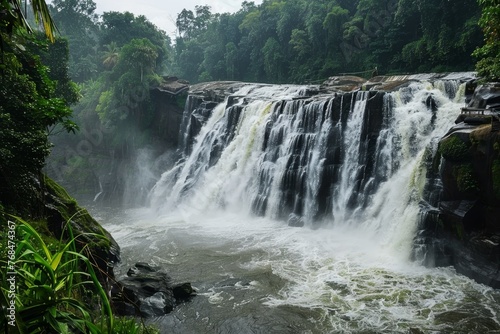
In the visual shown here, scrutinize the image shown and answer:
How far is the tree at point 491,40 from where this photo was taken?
9312mm

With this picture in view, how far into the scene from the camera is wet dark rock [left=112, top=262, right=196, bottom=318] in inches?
323

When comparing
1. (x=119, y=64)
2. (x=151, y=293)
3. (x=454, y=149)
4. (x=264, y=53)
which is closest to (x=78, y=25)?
(x=119, y=64)

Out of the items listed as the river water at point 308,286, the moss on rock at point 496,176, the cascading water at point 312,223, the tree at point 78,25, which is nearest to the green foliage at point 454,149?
the moss on rock at point 496,176

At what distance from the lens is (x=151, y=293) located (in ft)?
29.1

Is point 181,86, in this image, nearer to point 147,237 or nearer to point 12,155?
point 147,237

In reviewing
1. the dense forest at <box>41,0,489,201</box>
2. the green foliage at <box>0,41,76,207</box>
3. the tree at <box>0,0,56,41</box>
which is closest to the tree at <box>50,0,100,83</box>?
the dense forest at <box>41,0,489,201</box>

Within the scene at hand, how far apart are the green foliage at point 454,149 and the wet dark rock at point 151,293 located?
7.92m

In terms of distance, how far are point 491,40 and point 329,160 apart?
6.97m

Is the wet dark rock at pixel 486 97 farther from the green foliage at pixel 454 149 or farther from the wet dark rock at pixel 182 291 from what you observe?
the wet dark rock at pixel 182 291

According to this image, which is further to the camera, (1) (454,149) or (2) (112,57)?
(2) (112,57)

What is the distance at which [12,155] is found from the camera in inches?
282

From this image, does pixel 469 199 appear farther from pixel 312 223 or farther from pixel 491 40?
pixel 312 223

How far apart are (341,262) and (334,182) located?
4.70 meters

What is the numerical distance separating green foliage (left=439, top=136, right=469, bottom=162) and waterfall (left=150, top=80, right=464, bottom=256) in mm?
1126
